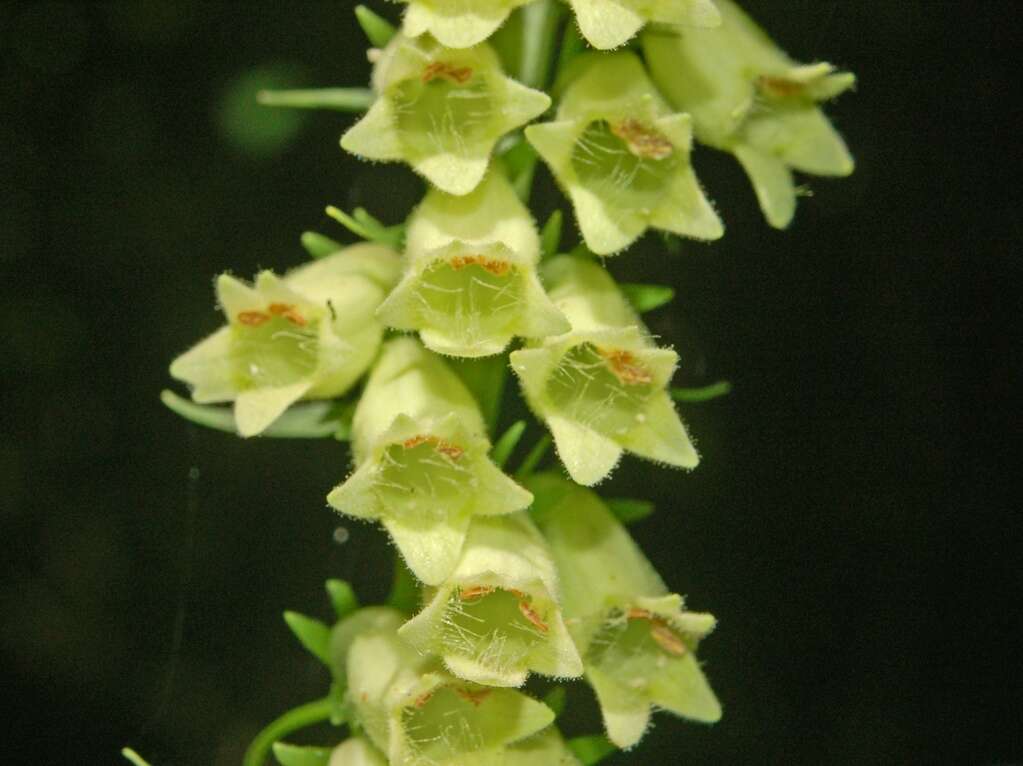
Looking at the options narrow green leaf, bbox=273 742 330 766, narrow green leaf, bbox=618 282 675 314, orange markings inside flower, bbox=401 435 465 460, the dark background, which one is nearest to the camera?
orange markings inside flower, bbox=401 435 465 460

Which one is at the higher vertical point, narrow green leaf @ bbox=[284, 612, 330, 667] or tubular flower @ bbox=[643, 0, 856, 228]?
tubular flower @ bbox=[643, 0, 856, 228]

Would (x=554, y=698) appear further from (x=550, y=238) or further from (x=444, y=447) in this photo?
(x=550, y=238)

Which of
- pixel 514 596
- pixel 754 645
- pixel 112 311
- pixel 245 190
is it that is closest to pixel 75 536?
pixel 112 311

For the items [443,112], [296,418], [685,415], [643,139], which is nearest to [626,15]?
[643,139]

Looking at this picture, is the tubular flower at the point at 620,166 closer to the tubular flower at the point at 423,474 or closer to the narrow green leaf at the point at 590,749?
the tubular flower at the point at 423,474

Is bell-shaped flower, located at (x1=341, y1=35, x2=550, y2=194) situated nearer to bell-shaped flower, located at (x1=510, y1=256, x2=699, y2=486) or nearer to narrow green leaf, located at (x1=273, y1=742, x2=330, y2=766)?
bell-shaped flower, located at (x1=510, y1=256, x2=699, y2=486)

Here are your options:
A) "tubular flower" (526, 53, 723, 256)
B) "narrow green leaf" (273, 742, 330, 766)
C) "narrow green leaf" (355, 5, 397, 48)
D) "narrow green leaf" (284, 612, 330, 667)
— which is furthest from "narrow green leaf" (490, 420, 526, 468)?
"narrow green leaf" (355, 5, 397, 48)

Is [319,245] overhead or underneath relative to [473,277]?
underneath
